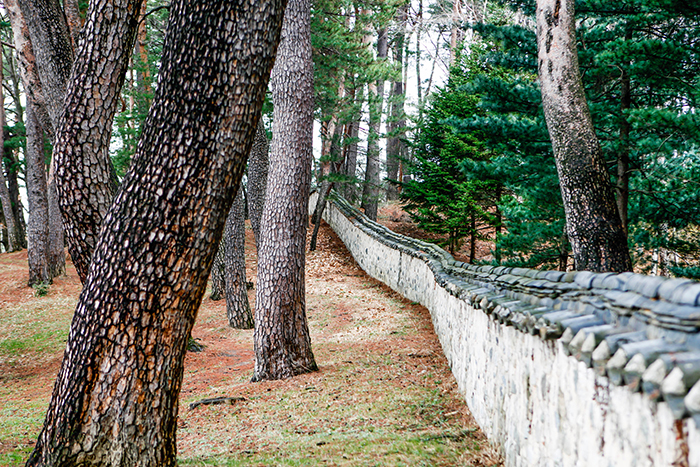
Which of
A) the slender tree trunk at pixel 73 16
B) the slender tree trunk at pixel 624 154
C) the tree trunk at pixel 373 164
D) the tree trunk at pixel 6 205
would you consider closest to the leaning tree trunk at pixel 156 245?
the slender tree trunk at pixel 624 154

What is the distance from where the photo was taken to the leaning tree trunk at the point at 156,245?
10.4ft

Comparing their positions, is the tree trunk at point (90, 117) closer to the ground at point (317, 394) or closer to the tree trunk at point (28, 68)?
the ground at point (317, 394)

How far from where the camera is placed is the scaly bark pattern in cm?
1145

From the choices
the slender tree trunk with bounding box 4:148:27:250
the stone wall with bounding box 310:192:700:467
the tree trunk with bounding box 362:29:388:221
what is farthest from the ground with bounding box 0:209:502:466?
the slender tree trunk with bounding box 4:148:27:250

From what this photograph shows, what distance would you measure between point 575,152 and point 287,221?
13.1 feet

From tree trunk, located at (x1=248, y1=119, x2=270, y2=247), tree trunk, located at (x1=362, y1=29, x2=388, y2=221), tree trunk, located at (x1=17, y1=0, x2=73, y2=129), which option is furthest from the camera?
tree trunk, located at (x1=362, y1=29, x2=388, y2=221)


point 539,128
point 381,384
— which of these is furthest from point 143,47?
point 381,384

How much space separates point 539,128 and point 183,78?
7.82 m

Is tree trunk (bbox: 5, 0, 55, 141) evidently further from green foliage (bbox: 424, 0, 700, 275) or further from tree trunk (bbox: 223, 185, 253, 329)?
green foliage (bbox: 424, 0, 700, 275)

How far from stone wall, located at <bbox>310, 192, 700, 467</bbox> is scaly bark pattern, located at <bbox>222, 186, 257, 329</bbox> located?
24.0 ft

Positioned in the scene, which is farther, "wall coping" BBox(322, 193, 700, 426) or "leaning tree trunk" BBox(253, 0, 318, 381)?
"leaning tree trunk" BBox(253, 0, 318, 381)

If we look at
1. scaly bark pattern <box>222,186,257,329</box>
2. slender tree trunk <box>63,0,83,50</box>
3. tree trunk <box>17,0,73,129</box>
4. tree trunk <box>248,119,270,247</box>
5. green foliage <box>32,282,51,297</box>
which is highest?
slender tree trunk <box>63,0,83,50</box>

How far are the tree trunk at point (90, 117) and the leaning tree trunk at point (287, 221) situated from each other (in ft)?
9.57

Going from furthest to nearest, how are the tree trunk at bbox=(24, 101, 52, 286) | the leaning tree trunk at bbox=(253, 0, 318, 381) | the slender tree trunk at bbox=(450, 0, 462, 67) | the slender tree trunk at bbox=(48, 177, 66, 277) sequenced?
1. the slender tree trunk at bbox=(450, 0, 462, 67)
2. the slender tree trunk at bbox=(48, 177, 66, 277)
3. the tree trunk at bbox=(24, 101, 52, 286)
4. the leaning tree trunk at bbox=(253, 0, 318, 381)
